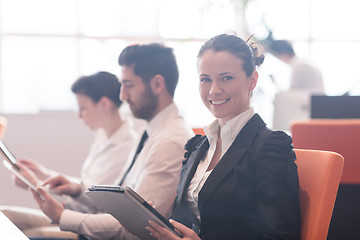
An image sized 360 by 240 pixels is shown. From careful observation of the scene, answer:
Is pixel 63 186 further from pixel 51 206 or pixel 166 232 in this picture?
pixel 166 232

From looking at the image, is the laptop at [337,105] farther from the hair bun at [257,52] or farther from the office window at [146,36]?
the office window at [146,36]

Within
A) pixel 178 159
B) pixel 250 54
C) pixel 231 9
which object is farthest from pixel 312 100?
pixel 231 9

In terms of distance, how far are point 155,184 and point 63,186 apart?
794 millimetres

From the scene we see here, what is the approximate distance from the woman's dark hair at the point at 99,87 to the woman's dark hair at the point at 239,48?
4.39ft

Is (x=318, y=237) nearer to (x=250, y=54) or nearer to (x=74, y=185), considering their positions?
(x=250, y=54)

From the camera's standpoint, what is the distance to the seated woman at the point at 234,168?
1.44 meters

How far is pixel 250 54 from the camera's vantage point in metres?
1.73

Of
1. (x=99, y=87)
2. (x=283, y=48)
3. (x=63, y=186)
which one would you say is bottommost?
(x=63, y=186)

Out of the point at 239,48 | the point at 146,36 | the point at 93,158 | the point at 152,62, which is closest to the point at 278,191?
the point at 239,48

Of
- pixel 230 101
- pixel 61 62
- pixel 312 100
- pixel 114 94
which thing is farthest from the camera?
pixel 61 62

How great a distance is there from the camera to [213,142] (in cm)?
179

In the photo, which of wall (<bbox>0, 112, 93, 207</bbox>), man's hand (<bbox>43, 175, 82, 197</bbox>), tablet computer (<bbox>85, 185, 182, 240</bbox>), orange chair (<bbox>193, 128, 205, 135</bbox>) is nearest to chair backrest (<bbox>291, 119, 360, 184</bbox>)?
orange chair (<bbox>193, 128, 205, 135</bbox>)

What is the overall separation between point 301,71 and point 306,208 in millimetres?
3217

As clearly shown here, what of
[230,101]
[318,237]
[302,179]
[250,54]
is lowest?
[318,237]
